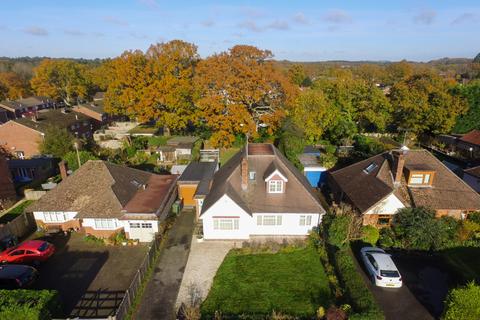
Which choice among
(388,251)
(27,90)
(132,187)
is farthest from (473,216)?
(27,90)

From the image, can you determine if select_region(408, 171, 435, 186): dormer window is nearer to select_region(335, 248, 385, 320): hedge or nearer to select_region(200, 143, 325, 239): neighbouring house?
select_region(200, 143, 325, 239): neighbouring house

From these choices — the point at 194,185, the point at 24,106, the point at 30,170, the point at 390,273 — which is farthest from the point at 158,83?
the point at 24,106

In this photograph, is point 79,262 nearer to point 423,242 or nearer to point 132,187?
point 132,187

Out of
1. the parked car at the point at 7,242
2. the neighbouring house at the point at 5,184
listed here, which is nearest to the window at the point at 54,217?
the parked car at the point at 7,242

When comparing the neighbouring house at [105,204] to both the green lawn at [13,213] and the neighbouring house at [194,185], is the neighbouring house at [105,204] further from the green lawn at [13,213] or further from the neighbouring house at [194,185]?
the green lawn at [13,213]

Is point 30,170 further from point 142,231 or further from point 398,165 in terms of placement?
point 398,165

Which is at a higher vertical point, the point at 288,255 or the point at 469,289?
the point at 469,289
